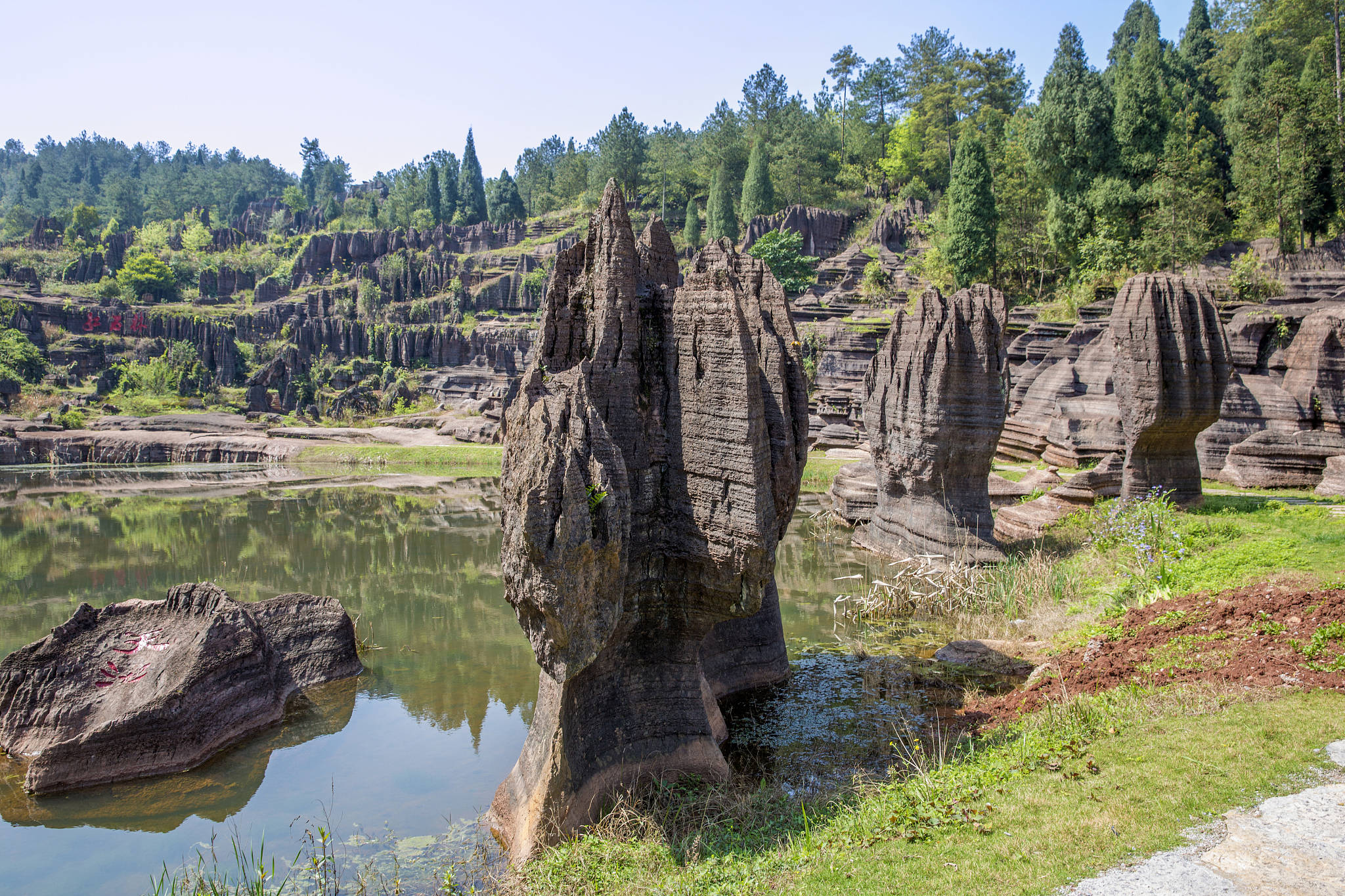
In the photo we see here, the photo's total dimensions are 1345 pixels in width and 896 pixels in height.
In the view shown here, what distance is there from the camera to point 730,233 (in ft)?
232

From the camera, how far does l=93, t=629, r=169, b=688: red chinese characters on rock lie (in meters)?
9.56

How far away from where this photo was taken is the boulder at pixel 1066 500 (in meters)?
17.5

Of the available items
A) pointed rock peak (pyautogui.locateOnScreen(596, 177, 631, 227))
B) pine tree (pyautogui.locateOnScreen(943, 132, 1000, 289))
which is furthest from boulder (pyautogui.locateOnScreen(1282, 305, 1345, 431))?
pine tree (pyautogui.locateOnScreen(943, 132, 1000, 289))

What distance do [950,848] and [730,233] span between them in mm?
69232

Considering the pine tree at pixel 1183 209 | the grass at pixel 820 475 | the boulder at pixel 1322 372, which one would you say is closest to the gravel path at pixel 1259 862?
the boulder at pixel 1322 372

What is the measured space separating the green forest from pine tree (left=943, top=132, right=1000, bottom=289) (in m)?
0.11

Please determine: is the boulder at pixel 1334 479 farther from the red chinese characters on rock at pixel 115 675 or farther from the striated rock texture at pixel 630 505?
the red chinese characters on rock at pixel 115 675

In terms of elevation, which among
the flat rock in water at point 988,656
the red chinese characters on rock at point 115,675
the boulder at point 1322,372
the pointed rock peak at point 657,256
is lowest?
the flat rock in water at point 988,656

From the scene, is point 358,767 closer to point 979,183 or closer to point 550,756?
point 550,756

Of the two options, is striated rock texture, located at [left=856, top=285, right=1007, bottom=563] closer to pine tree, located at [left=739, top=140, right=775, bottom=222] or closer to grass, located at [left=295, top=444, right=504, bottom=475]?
grass, located at [left=295, top=444, right=504, bottom=475]

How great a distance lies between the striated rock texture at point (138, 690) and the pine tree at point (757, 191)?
65720 mm

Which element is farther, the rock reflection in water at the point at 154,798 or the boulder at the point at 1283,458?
the boulder at the point at 1283,458

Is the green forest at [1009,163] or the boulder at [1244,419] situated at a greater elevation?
the green forest at [1009,163]

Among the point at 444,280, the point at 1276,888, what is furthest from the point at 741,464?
the point at 444,280
